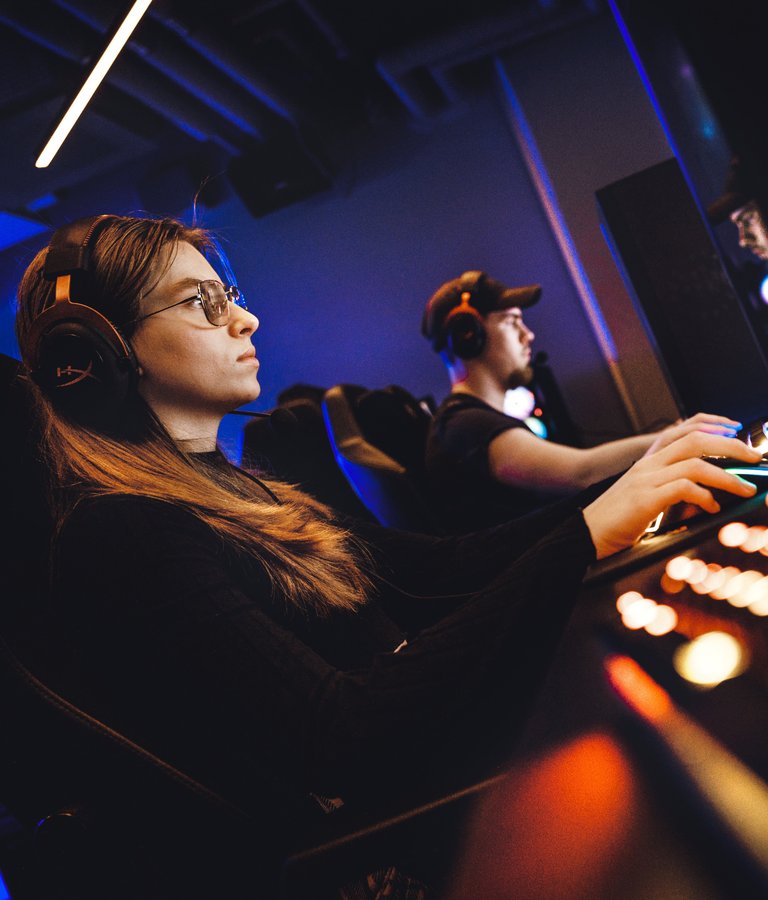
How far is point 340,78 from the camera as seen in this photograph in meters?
3.57

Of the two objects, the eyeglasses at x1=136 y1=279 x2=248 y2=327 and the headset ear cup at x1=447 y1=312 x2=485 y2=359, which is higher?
the eyeglasses at x1=136 y1=279 x2=248 y2=327

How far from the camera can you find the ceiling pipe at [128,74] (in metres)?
2.46

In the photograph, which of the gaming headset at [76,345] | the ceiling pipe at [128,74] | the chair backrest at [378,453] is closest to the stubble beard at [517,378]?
the chair backrest at [378,453]

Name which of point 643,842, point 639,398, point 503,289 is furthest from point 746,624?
point 639,398

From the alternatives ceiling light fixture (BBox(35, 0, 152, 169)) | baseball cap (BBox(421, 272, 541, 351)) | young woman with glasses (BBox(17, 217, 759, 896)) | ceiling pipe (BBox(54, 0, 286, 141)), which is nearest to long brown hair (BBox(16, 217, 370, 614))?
young woman with glasses (BBox(17, 217, 759, 896))

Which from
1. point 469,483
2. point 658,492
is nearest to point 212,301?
point 658,492

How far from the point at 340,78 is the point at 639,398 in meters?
2.22

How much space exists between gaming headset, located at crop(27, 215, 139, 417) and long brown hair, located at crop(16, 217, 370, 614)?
0.03m

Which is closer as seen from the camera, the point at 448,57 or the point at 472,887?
the point at 472,887

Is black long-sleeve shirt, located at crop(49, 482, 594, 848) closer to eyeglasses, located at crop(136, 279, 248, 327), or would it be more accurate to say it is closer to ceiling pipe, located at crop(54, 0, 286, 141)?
eyeglasses, located at crop(136, 279, 248, 327)

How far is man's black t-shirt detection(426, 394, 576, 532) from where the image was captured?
1.90m

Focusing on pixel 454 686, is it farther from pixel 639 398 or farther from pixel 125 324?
pixel 639 398

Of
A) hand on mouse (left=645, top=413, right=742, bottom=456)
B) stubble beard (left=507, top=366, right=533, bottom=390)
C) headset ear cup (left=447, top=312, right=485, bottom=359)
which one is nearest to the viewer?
hand on mouse (left=645, top=413, right=742, bottom=456)

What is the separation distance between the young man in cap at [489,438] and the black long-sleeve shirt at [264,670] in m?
1.04
